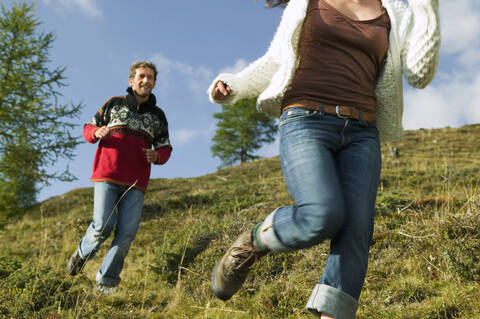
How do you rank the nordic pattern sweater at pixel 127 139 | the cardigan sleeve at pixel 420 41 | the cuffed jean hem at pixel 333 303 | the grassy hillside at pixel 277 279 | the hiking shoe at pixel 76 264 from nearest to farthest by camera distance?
the cuffed jean hem at pixel 333 303
the cardigan sleeve at pixel 420 41
the grassy hillside at pixel 277 279
the nordic pattern sweater at pixel 127 139
the hiking shoe at pixel 76 264

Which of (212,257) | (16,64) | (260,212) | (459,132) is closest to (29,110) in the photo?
(16,64)

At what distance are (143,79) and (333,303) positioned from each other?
140 inches

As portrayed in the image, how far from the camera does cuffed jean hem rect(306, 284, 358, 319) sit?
6.53 ft

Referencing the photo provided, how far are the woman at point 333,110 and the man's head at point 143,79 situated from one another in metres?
2.13

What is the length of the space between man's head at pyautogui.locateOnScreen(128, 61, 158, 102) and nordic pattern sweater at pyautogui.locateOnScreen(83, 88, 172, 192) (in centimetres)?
8

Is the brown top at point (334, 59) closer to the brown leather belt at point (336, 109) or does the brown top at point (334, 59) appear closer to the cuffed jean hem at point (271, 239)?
the brown leather belt at point (336, 109)

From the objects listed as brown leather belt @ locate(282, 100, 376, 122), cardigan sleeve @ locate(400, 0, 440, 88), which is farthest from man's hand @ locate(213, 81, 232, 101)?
cardigan sleeve @ locate(400, 0, 440, 88)

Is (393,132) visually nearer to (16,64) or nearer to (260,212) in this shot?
(260,212)

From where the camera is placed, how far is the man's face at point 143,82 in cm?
461

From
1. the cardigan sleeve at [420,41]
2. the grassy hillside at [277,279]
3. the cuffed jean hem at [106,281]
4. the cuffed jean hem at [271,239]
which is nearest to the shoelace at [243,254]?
the cuffed jean hem at [271,239]

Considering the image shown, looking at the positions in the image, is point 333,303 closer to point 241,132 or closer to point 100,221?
point 100,221

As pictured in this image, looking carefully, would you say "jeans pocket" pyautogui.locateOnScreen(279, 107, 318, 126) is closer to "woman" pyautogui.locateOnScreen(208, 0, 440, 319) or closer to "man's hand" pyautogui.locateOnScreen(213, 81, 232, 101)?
"woman" pyautogui.locateOnScreen(208, 0, 440, 319)

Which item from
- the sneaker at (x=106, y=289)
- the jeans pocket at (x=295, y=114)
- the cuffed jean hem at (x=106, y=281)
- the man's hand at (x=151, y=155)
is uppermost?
the man's hand at (x=151, y=155)

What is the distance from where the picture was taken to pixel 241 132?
3133 centimetres
